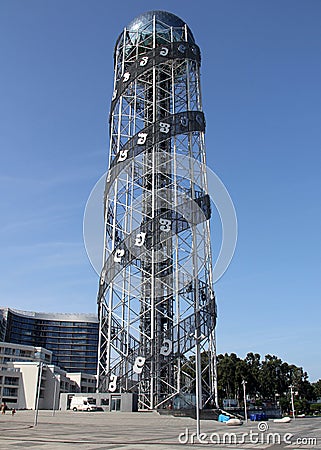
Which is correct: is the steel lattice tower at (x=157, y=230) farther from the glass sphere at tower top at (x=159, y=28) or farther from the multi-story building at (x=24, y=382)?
the multi-story building at (x=24, y=382)

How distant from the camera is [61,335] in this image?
136 meters

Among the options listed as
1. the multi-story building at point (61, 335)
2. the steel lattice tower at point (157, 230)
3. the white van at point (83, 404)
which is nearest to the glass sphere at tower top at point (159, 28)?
the steel lattice tower at point (157, 230)

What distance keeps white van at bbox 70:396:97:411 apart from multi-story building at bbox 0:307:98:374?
94.5 m

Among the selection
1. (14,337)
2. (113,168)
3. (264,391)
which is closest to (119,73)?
(113,168)

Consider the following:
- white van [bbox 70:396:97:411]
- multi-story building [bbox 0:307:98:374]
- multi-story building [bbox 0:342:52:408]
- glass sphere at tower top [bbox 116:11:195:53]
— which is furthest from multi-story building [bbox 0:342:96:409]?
glass sphere at tower top [bbox 116:11:195:53]

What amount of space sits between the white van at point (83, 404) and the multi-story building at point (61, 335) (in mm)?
94521

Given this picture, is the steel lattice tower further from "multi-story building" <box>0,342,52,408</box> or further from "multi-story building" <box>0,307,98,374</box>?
"multi-story building" <box>0,307,98,374</box>

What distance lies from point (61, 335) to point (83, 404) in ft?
331

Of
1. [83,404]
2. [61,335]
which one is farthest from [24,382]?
[61,335]

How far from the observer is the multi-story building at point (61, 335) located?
5143 inches

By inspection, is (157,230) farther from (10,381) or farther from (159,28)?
(10,381)

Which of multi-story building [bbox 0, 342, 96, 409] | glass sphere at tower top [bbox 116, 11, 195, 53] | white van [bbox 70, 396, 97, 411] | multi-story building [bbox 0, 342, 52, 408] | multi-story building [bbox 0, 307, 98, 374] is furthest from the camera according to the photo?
multi-story building [bbox 0, 307, 98, 374]

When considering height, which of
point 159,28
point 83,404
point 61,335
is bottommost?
point 83,404

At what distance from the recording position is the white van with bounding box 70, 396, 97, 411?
37.5m
